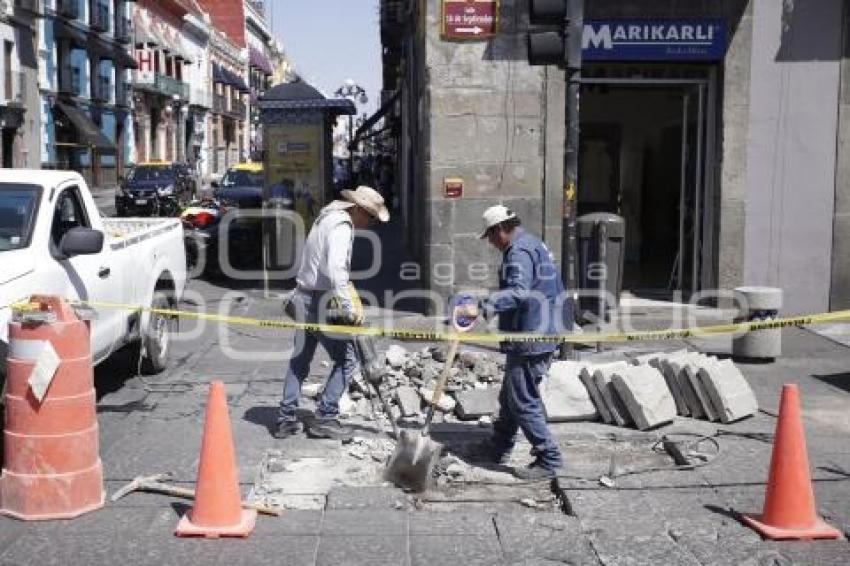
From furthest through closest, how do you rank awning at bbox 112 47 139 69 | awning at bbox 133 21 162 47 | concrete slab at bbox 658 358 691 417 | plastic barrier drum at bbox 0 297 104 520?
awning at bbox 133 21 162 47, awning at bbox 112 47 139 69, concrete slab at bbox 658 358 691 417, plastic barrier drum at bbox 0 297 104 520

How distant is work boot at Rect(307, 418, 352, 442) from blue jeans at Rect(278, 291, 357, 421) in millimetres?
43

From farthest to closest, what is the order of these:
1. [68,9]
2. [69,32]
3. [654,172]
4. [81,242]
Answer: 1. [69,32]
2. [68,9]
3. [654,172]
4. [81,242]

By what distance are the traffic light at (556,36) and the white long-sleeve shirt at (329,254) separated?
3002mm

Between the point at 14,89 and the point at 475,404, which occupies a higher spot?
the point at 14,89

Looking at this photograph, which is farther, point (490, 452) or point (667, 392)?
point (667, 392)

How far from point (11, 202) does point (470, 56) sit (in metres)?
6.23

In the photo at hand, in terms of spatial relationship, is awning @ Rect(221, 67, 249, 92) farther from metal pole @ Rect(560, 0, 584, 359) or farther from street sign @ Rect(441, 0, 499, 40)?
metal pole @ Rect(560, 0, 584, 359)

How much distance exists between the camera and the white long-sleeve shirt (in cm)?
676

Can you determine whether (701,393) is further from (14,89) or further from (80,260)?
(14,89)

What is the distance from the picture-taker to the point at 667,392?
7.28 metres

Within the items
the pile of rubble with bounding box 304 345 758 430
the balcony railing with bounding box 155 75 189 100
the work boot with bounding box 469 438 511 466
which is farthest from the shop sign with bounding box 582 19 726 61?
the balcony railing with bounding box 155 75 189 100

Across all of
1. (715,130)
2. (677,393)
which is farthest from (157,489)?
(715,130)

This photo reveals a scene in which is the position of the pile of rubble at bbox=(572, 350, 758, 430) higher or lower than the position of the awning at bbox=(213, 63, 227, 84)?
lower

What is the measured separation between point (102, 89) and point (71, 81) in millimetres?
4500
